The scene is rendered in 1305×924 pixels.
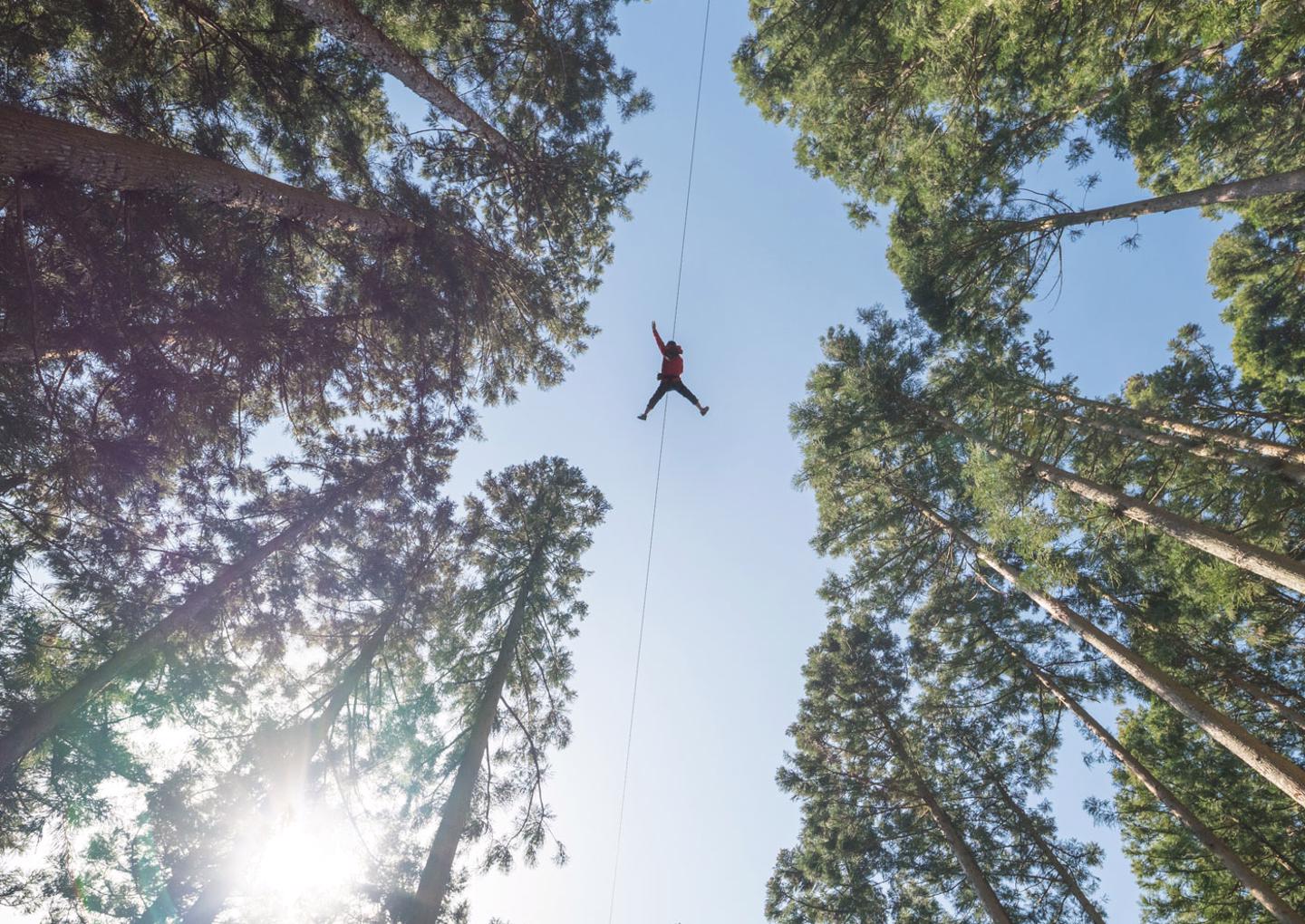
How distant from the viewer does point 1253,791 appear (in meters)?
10.2

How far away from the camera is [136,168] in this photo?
5.21 metres

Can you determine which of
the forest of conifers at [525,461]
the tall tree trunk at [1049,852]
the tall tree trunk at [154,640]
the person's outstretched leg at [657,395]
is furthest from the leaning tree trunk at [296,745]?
the tall tree trunk at [1049,852]

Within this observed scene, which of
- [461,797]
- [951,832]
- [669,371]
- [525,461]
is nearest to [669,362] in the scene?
[669,371]

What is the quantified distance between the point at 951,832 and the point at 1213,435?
8.80 meters

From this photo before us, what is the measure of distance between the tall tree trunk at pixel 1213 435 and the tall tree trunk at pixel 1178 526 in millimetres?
1558

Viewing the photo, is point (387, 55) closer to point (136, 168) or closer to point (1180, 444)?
point (136, 168)

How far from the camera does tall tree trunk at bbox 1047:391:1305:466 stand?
24.0 ft

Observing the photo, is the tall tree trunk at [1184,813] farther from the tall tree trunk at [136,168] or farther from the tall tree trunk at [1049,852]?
the tall tree trunk at [136,168]

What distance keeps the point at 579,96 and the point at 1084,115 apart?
27.9 ft

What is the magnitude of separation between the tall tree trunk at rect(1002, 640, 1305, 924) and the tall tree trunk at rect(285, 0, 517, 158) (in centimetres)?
1576

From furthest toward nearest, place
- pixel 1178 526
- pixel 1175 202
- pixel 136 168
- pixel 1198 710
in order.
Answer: pixel 1175 202 < pixel 1178 526 < pixel 1198 710 < pixel 136 168

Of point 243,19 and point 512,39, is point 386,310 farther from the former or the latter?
point 512,39

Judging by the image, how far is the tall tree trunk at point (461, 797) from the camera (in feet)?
21.6

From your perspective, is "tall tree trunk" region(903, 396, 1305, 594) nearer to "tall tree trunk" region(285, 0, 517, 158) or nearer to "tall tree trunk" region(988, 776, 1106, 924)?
"tall tree trunk" region(988, 776, 1106, 924)
